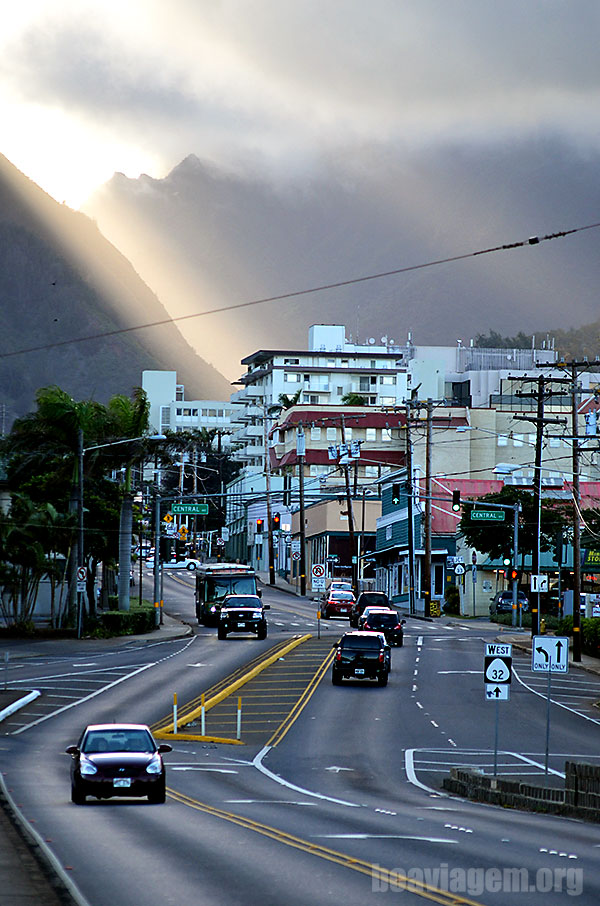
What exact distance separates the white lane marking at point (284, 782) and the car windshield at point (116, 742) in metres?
3.80

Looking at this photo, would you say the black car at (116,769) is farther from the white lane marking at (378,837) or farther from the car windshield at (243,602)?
the car windshield at (243,602)

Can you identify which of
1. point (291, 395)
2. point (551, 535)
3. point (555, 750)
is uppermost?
point (291, 395)

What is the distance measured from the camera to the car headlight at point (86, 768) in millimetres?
23203

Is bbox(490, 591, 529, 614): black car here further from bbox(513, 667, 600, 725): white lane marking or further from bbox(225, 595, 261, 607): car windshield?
bbox(513, 667, 600, 725): white lane marking

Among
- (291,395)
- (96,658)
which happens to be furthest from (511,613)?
(291,395)

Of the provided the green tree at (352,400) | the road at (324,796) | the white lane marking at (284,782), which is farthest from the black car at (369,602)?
the green tree at (352,400)

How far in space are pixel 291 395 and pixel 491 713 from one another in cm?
13490

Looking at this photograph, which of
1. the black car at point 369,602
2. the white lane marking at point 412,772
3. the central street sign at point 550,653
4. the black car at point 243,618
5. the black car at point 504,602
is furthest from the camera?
the black car at point 504,602

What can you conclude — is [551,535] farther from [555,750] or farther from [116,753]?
[116,753]

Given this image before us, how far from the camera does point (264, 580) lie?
13050cm

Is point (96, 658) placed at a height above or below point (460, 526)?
below

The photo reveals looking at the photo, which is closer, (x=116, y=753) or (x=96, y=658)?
(x=116, y=753)

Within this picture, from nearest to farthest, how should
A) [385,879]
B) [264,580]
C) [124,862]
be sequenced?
[385,879], [124,862], [264,580]

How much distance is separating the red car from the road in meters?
22.9
